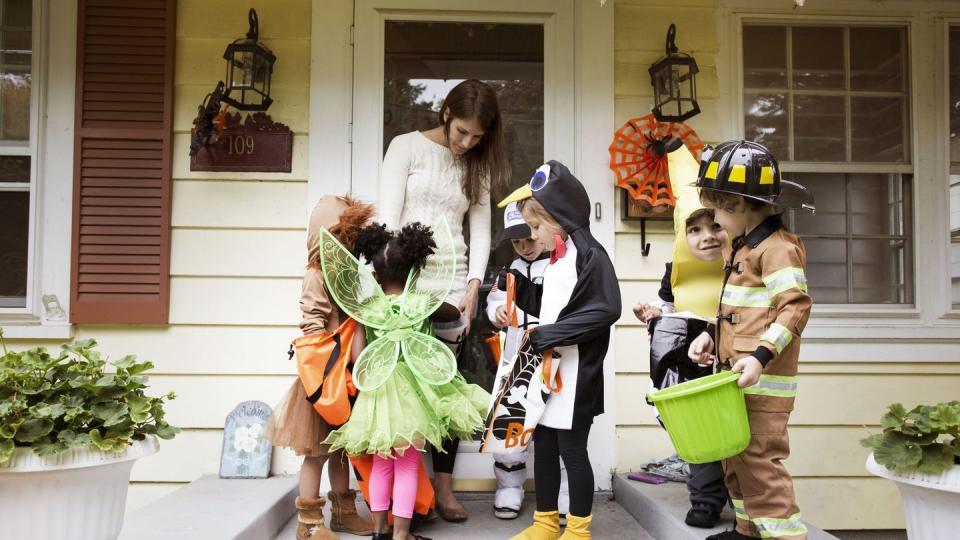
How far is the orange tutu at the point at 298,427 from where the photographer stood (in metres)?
2.39

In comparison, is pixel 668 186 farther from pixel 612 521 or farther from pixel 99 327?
pixel 99 327

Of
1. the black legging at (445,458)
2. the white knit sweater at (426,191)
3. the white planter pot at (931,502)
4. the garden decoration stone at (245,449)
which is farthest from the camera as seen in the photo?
the garden decoration stone at (245,449)

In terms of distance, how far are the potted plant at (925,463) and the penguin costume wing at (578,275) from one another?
846 millimetres

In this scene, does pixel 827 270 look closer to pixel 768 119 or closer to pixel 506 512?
pixel 768 119

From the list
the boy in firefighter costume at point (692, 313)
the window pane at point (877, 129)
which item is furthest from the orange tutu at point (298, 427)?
the window pane at point (877, 129)

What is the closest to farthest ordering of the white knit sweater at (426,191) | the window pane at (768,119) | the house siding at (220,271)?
1. the white knit sweater at (426,191)
2. the house siding at (220,271)
3. the window pane at (768,119)

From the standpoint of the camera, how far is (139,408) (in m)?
1.91

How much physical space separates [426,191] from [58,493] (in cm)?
162

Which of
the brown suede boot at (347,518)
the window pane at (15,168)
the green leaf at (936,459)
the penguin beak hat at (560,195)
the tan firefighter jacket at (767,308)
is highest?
the window pane at (15,168)

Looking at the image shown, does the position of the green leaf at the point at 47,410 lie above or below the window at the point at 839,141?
below

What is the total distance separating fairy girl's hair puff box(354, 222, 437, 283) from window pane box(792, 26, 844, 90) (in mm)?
2238

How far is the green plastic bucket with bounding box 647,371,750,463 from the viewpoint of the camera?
1.86 meters

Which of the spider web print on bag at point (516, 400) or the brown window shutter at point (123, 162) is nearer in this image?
the spider web print on bag at point (516, 400)

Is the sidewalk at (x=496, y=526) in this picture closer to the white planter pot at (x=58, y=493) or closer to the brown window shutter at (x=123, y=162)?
the white planter pot at (x=58, y=493)
